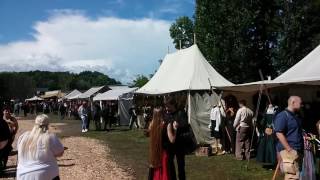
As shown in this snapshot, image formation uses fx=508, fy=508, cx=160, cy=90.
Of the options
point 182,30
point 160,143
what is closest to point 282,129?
point 160,143

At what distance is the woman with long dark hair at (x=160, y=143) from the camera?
817cm

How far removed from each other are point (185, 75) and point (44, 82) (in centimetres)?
16428

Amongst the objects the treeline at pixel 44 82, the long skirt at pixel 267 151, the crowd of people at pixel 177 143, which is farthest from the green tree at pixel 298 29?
the treeline at pixel 44 82

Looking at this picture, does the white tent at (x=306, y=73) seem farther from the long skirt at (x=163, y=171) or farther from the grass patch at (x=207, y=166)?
the long skirt at (x=163, y=171)

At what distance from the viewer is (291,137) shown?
747 cm

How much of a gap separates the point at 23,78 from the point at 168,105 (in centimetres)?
12739

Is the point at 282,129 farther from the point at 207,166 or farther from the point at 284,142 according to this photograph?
the point at 207,166

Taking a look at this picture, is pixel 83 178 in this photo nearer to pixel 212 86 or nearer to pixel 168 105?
pixel 168 105

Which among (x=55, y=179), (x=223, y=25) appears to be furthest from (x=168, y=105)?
(x=223, y=25)

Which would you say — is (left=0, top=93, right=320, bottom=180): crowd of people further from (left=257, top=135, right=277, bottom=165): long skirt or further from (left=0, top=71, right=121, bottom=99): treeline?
(left=0, top=71, right=121, bottom=99): treeline

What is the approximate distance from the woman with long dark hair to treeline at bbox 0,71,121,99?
116 meters

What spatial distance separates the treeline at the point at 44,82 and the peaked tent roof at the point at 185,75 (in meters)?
101

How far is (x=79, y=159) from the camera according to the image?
1605 cm

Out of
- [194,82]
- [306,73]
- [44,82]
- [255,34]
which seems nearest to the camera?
[306,73]
